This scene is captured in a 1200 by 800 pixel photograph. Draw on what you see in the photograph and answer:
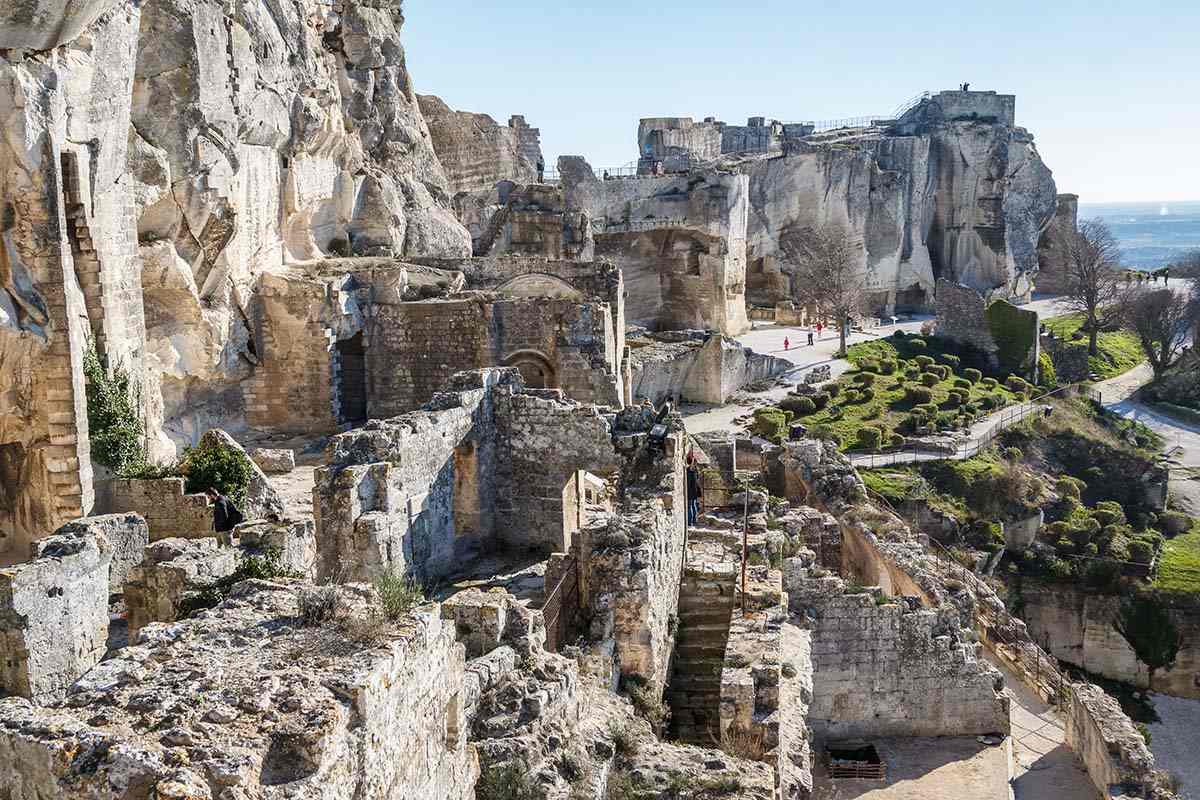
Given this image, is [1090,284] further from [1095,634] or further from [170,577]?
[170,577]

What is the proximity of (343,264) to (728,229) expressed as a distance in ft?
61.7

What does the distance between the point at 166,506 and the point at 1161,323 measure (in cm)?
3839

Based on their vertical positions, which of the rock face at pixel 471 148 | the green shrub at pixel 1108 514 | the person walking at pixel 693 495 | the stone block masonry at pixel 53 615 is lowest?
the green shrub at pixel 1108 514

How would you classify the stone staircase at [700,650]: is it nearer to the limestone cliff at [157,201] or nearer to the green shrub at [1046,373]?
the limestone cliff at [157,201]

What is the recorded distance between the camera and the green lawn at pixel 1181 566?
2536 centimetres

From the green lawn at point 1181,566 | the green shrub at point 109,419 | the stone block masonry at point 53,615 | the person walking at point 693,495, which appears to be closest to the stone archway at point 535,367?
the person walking at point 693,495

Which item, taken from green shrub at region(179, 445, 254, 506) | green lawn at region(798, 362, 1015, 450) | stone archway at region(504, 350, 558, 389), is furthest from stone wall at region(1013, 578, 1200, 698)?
green shrub at region(179, 445, 254, 506)

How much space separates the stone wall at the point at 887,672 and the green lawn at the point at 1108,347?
32.2 m

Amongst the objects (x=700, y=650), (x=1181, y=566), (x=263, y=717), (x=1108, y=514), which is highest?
(x=263, y=717)

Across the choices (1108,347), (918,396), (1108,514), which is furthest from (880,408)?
(1108,347)

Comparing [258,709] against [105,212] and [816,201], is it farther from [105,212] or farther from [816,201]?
[816,201]

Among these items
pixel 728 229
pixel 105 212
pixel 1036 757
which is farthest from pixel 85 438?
pixel 728 229

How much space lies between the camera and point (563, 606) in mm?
9727

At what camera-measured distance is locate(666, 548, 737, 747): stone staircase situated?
32.7ft
